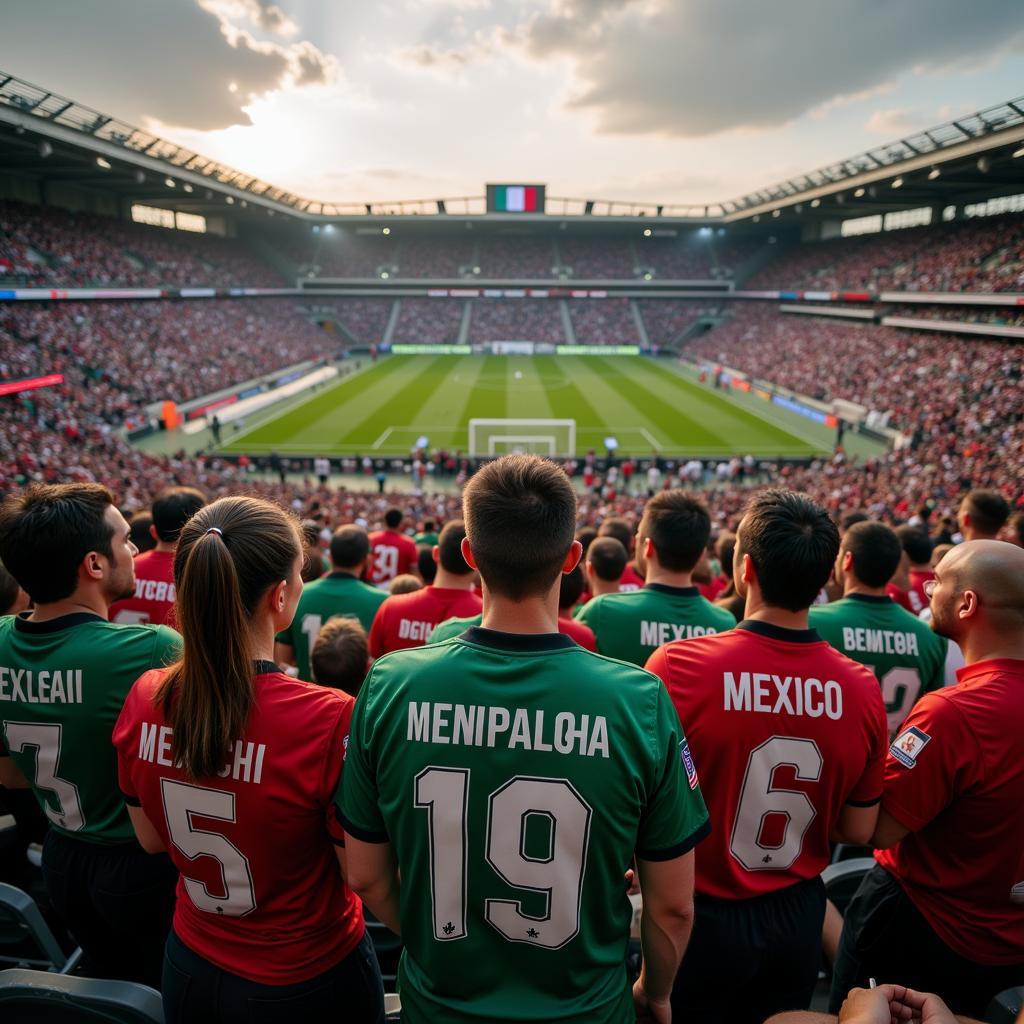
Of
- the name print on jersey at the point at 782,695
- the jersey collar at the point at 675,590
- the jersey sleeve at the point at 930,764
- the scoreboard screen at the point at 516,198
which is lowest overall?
the jersey sleeve at the point at 930,764

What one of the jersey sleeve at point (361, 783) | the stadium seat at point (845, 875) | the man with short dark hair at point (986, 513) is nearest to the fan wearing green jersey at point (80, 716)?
the jersey sleeve at point (361, 783)

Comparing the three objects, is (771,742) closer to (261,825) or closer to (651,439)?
(261,825)

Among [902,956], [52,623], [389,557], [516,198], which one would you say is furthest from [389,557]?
[516,198]

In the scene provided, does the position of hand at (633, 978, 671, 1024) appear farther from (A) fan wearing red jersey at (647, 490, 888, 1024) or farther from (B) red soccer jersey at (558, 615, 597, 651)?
(B) red soccer jersey at (558, 615, 597, 651)

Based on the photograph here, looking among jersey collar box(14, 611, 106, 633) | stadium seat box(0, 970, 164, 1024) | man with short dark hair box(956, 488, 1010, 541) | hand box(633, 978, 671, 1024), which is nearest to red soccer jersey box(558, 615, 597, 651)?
hand box(633, 978, 671, 1024)

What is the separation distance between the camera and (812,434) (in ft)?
106

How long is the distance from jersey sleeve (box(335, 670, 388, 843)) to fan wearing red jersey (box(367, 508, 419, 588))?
6.86m

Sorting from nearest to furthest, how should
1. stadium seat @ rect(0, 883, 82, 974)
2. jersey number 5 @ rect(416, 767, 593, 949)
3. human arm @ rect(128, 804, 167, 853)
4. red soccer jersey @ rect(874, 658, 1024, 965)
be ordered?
jersey number 5 @ rect(416, 767, 593, 949) < human arm @ rect(128, 804, 167, 853) < red soccer jersey @ rect(874, 658, 1024, 965) < stadium seat @ rect(0, 883, 82, 974)

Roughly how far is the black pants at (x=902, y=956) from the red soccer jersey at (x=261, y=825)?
2.30m

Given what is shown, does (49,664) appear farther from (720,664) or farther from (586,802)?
(720,664)

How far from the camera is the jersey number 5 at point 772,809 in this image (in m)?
2.49

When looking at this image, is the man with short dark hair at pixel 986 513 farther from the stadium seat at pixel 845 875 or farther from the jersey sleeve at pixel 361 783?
the jersey sleeve at pixel 361 783

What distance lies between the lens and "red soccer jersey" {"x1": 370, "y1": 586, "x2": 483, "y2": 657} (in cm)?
514

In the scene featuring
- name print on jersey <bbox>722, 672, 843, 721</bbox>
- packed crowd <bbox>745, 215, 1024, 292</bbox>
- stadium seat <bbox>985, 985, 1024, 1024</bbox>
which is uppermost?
packed crowd <bbox>745, 215, 1024, 292</bbox>
